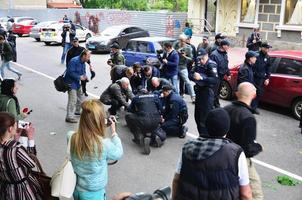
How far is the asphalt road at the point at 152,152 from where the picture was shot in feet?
20.7

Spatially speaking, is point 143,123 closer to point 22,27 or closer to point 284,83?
point 284,83

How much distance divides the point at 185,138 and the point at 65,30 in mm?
12953

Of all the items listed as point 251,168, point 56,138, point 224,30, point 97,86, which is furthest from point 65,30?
point 251,168

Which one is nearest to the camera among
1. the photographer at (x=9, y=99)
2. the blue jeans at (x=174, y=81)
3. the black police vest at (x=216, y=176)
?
the black police vest at (x=216, y=176)

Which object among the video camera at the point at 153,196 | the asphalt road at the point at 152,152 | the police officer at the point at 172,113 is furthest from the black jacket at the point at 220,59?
the video camera at the point at 153,196

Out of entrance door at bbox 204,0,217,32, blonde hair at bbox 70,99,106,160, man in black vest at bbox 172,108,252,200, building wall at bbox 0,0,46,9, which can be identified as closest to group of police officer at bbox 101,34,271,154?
blonde hair at bbox 70,99,106,160

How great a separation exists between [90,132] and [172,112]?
189 inches

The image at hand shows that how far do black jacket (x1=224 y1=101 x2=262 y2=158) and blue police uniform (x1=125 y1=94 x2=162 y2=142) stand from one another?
353cm

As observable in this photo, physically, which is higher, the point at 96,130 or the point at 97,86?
the point at 96,130

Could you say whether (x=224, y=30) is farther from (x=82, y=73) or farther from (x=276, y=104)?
(x=82, y=73)

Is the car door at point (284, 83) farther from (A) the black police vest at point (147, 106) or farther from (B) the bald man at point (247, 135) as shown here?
(B) the bald man at point (247, 135)

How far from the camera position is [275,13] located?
67.6ft

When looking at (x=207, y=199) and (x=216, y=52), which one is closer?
(x=207, y=199)

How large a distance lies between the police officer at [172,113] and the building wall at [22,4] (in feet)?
154
